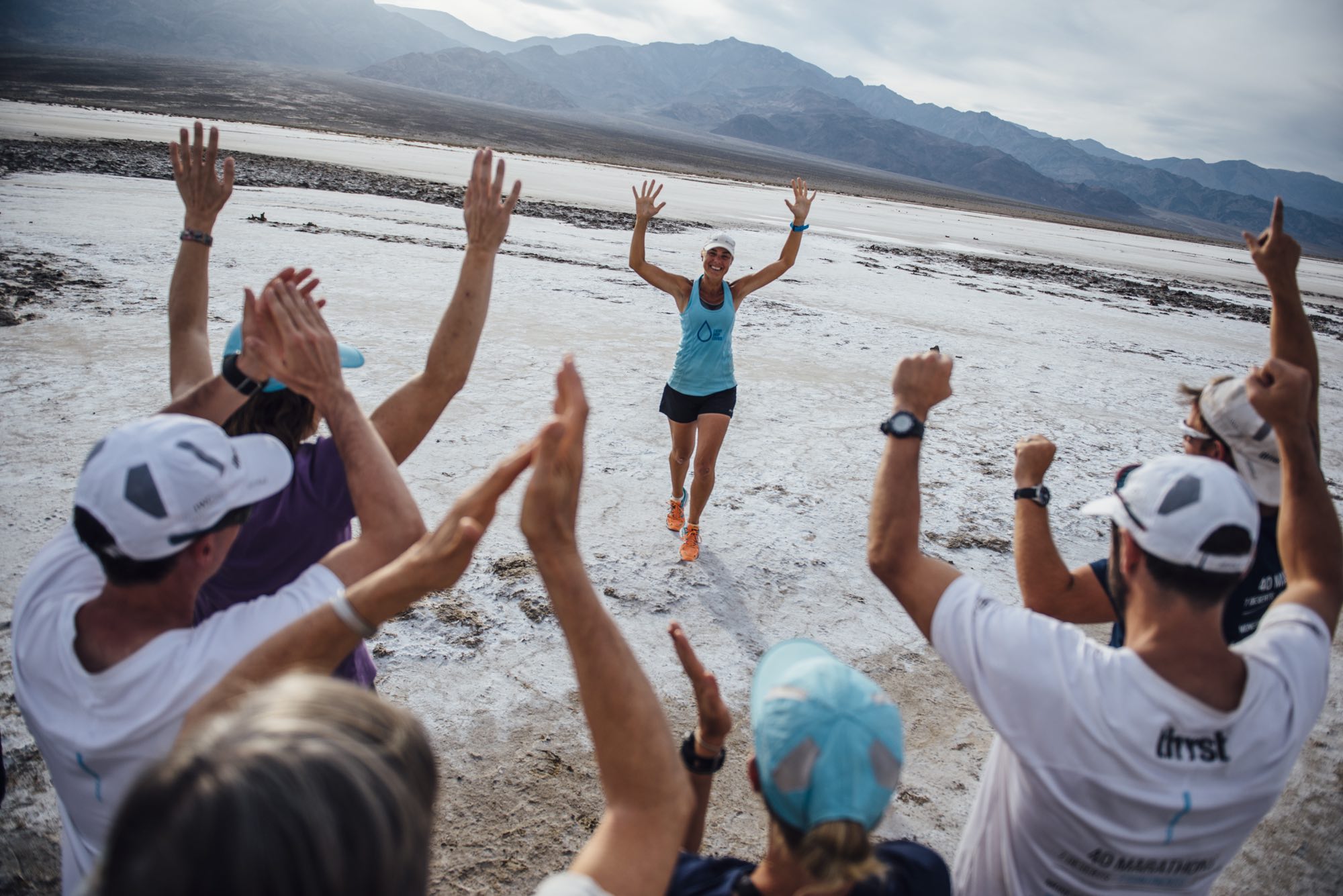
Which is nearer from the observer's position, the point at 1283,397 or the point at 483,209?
the point at 1283,397

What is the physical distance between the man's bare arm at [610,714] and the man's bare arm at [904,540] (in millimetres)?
708

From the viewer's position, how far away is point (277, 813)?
2.60 feet

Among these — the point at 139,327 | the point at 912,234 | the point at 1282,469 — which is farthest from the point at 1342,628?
the point at 912,234

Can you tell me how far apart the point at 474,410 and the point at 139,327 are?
3.66 meters

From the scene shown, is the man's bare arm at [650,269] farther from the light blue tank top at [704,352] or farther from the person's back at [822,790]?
the person's back at [822,790]

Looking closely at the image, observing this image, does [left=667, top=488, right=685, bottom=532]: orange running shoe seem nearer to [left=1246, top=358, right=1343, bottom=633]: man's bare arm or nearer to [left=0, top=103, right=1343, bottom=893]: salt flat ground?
[left=0, top=103, right=1343, bottom=893]: salt flat ground

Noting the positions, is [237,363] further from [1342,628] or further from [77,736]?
[1342,628]

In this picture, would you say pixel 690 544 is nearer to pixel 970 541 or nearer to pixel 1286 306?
pixel 970 541

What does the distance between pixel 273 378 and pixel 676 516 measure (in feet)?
10.4

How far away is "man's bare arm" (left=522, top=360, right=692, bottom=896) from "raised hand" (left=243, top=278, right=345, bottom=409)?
81 cm

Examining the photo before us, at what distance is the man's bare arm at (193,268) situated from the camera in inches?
94.7

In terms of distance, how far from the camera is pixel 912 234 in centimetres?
3047

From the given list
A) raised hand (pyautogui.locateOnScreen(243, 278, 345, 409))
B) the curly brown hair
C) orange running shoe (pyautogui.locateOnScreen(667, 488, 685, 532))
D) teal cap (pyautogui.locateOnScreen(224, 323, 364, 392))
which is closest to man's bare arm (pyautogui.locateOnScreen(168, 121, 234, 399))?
teal cap (pyautogui.locateOnScreen(224, 323, 364, 392))

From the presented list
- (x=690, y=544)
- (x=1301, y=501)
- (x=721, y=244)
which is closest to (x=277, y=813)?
(x=1301, y=501)
